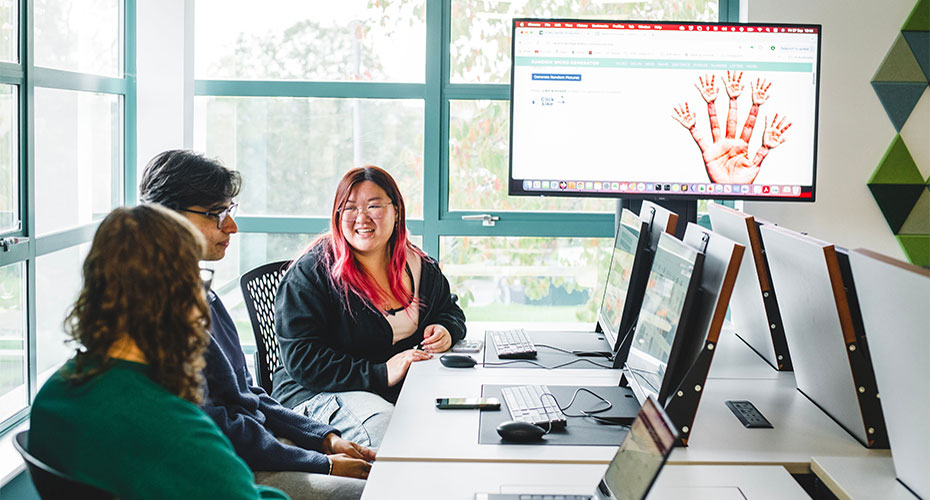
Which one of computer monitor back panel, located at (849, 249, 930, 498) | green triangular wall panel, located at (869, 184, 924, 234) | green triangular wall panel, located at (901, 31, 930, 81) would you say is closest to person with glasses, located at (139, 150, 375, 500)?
computer monitor back panel, located at (849, 249, 930, 498)

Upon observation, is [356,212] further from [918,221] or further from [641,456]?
[918,221]

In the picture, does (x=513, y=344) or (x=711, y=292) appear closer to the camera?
(x=711, y=292)

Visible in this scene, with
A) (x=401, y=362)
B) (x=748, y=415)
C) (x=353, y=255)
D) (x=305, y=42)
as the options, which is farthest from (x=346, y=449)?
(x=305, y=42)

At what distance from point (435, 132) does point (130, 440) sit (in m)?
2.84

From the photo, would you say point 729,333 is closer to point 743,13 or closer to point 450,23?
point 743,13

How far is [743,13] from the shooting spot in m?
3.74

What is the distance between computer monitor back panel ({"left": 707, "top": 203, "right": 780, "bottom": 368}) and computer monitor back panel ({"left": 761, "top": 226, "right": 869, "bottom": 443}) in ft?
0.57

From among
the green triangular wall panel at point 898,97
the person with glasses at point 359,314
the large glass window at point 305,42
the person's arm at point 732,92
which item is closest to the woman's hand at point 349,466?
the person with glasses at point 359,314

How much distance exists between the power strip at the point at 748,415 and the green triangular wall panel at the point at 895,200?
199cm

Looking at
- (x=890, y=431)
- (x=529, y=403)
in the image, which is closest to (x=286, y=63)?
(x=529, y=403)

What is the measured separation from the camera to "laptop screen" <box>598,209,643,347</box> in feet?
7.92

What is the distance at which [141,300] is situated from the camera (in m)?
1.22

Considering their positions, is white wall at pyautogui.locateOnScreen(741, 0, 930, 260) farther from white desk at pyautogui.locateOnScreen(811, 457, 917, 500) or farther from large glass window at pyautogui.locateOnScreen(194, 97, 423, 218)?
white desk at pyautogui.locateOnScreen(811, 457, 917, 500)

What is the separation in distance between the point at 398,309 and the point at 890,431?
1.63 metres
